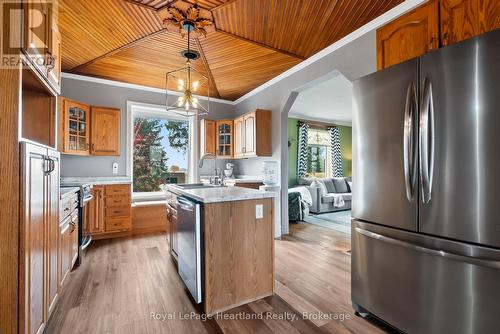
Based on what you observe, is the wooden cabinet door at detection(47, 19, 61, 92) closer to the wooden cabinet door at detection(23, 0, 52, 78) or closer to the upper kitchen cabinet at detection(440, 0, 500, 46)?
the wooden cabinet door at detection(23, 0, 52, 78)

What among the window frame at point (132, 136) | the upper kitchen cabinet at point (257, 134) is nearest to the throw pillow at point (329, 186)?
the upper kitchen cabinet at point (257, 134)

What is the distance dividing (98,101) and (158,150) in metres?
1.35

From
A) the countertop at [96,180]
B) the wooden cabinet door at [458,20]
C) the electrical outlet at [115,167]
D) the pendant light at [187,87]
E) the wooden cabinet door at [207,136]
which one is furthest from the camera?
the wooden cabinet door at [207,136]

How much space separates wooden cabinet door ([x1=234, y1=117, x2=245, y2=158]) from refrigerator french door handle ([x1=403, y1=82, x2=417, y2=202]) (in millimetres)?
3275

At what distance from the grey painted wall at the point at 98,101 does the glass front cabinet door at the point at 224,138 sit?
1.38m

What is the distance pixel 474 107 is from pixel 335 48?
2.13 metres

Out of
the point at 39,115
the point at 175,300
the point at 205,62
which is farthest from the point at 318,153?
the point at 39,115

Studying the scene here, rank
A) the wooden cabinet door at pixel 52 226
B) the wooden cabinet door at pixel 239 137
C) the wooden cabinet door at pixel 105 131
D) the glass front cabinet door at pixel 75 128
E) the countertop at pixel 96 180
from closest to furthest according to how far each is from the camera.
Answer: the wooden cabinet door at pixel 52 226 < the glass front cabinet door at pixel 75 128 < the countertop at pixel 96 180 < the wooden cabinet door at pixel 105 131 < the wooden cabinet door at pixel 239 137

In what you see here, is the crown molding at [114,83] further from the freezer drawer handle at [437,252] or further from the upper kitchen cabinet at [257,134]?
the freezer drawer handle at [437,252]

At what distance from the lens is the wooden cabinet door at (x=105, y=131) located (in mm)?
4023

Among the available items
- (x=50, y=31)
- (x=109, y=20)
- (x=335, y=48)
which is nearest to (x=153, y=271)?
(x=50, y=31)

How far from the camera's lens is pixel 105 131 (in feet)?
13.5

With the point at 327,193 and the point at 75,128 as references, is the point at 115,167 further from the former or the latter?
the point at 327,193

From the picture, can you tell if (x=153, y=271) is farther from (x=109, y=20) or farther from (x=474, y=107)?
(x=474, y=107)
